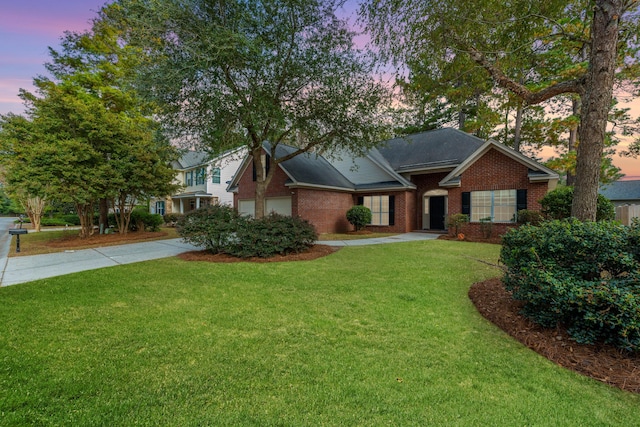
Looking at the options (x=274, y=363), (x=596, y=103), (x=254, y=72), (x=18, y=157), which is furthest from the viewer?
(x=18, y=157)

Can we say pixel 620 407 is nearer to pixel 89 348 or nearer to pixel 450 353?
pixel 450 353

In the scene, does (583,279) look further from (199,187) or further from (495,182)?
(199,187)

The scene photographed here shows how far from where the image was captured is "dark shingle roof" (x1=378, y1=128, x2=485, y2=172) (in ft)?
52.1

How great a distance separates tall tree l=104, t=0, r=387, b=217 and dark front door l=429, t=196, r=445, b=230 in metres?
8.28

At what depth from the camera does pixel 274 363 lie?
2.89 metres

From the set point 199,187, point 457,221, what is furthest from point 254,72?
point 199,187

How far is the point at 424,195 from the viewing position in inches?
688

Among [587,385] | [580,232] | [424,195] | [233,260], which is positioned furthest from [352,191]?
[587,385]

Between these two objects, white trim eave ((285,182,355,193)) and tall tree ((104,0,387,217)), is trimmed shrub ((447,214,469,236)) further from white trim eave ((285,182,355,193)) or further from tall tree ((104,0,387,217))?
white trim eave ((285,182,355,193))

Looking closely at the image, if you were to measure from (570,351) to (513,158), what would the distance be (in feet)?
39.6

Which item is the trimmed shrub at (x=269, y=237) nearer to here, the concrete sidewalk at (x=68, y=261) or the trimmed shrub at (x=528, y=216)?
the concrete sidewalk at (x=68, y=261)

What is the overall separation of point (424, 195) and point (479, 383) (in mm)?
15841

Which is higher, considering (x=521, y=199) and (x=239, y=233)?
(x=521, y=199)

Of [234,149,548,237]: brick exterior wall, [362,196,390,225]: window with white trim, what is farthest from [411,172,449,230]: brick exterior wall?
[362,196,390,225]: window with white trim
